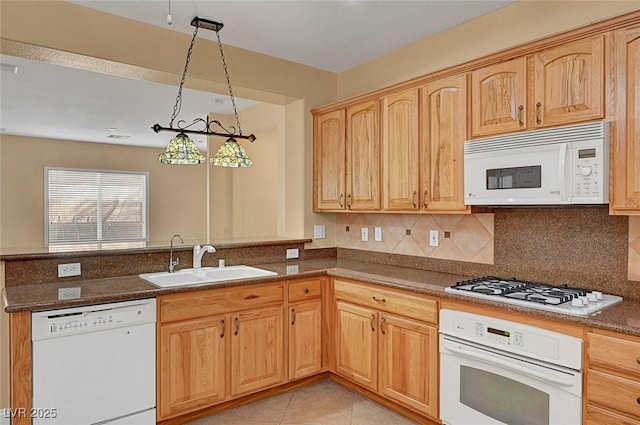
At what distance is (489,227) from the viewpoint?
111 inches

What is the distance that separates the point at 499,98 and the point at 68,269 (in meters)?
2.86

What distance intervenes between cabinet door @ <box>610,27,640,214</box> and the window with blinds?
7.66 metres

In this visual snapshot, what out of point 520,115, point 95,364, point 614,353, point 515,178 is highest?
point 520,115

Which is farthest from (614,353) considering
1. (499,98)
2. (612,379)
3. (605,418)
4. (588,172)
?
(499,98)

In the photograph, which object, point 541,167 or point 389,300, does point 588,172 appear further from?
point 389,300

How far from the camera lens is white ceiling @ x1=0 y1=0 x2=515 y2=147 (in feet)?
8.82

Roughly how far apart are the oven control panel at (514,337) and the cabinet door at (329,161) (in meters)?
1.48

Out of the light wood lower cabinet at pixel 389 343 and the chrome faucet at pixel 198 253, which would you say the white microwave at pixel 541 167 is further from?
the chrome faucet at pixel 198 253

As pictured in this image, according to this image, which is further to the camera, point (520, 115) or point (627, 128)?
point (520, 115)

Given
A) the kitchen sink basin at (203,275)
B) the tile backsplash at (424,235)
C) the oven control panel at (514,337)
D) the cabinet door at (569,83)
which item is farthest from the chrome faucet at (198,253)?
the cabinet door at (569,83)

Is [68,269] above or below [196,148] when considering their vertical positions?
below

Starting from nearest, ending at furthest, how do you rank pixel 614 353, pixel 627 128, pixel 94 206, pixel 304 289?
pixel 614 353 → pixel 627 128 → pixel 304 289 → pixel 94 206

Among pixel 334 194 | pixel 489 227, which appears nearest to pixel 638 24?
pixel 489 227

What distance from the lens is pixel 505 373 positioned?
2127mm
